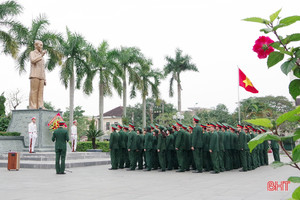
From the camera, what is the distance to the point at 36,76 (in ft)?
56.2

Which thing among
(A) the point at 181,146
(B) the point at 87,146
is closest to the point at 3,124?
(B) the point at 87,146

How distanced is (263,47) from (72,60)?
2393 cm

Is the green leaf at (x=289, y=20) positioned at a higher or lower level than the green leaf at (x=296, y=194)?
higher

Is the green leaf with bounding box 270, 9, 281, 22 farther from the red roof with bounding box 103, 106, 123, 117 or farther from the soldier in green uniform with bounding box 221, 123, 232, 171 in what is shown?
the red roof with bounding box 103, 106, 123, 117

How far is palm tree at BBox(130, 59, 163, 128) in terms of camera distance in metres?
30.1

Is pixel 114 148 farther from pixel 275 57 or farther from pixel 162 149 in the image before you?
pixel 275 57

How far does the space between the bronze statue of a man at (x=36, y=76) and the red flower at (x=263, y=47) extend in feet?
55.2

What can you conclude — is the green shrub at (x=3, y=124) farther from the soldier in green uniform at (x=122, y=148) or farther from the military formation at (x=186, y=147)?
the soldier in green uniform at (x=122, y=148)

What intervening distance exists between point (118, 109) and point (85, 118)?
18.4 metres

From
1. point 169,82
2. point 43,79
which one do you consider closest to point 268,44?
point 43,79

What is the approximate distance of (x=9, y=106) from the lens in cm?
3891

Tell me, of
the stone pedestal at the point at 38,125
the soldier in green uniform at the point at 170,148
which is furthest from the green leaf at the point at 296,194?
the stone pedestal at the point at 38,125

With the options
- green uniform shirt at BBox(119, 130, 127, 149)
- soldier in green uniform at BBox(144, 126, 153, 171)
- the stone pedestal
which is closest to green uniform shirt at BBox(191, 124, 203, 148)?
soldier in green uniform at BBox(144, 126, 153, 171)

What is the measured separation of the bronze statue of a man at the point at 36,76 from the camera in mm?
17109
